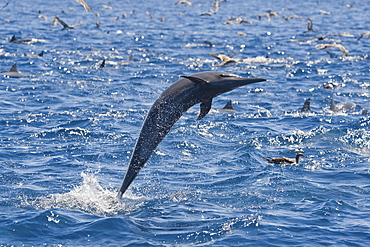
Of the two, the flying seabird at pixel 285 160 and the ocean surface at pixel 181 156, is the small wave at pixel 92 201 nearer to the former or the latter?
the ocean surface at pixel 181 156

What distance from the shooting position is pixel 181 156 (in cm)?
1394

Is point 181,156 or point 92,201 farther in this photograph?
point 181,156

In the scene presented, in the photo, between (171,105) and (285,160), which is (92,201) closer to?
(171,105)

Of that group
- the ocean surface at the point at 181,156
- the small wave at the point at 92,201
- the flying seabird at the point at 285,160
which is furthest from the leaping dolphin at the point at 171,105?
the flying seabird at the point at 285,160

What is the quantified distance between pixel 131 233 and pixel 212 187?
286 cm

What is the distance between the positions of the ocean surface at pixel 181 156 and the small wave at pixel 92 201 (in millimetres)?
31

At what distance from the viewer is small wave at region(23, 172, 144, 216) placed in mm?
10289

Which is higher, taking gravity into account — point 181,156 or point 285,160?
point 285,160

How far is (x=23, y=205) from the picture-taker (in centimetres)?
1041

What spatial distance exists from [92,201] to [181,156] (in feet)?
12.0

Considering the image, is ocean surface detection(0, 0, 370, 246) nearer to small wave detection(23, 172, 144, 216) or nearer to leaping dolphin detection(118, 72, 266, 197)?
small wave detection(23, 172, 144, 216)

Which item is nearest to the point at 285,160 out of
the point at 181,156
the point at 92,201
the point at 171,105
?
the point at 181,156

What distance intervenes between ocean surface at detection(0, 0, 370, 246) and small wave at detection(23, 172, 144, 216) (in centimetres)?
3

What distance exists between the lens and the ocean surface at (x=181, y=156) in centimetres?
959
